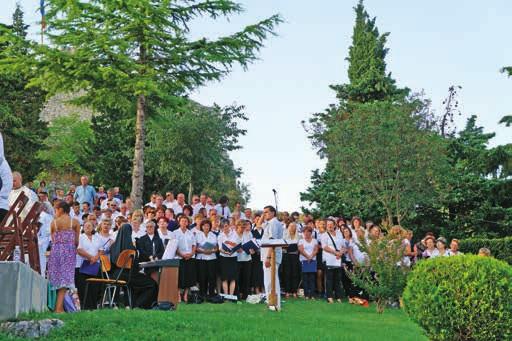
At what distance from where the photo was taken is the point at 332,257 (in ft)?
65.9

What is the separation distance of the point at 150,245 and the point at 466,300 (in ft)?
24.8

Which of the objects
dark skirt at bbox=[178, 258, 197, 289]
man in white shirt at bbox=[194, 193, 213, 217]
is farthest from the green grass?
man in white shirt at bbox=[194, 193, 213, 217]

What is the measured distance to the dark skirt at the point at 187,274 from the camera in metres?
17.5

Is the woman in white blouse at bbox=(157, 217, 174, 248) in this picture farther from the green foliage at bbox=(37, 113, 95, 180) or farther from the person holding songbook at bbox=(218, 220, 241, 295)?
the green foliage at bbox=(37, 113, 95, 180)

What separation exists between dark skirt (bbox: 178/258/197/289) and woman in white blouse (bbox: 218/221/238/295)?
2.96 ft

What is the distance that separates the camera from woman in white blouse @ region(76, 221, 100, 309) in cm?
1491

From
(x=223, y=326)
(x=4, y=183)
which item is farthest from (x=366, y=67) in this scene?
(x=4, y=183)

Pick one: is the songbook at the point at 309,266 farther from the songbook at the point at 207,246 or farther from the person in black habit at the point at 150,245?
the person in black habit at the point at 150,245

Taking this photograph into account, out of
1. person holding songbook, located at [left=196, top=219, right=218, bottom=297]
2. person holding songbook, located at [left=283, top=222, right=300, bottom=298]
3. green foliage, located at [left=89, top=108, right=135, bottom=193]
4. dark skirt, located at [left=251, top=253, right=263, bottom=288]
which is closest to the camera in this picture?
person holding songbook, located at [left=196, top=219, right=218, bottom=297]

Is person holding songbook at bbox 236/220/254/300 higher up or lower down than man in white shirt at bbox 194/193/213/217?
lower down

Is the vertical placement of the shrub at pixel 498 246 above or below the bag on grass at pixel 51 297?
above

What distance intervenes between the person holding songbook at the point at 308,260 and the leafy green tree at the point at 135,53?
8.51 meters

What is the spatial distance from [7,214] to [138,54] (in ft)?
61.7

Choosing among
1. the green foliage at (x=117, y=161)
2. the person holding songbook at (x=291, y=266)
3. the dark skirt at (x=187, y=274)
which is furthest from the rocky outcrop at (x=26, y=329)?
the green foliage at (x=117, y=161)
